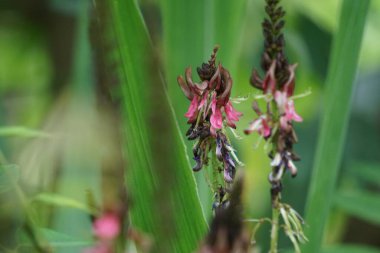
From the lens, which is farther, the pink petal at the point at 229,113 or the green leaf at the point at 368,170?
the green leaf at the point at 368,170

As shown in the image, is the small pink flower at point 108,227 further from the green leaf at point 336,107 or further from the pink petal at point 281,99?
the green leaf at point 336,107

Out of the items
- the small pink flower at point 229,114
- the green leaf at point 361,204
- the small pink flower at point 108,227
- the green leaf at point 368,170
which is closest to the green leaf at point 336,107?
the small pink flower at point 229,114

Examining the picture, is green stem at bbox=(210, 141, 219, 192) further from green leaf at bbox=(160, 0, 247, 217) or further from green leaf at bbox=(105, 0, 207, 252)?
green leaf at bbox=(160, 0, 247, 217)

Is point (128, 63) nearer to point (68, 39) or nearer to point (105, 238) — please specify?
point (105, 238)

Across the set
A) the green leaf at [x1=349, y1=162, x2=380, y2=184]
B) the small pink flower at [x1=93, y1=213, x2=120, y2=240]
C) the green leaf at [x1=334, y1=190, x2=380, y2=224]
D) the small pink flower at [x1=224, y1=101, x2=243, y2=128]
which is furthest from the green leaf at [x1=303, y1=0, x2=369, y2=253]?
the green leaf at [x1=349, y1=162, x2=380, y2=184]

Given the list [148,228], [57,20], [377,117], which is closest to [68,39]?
[57,20]

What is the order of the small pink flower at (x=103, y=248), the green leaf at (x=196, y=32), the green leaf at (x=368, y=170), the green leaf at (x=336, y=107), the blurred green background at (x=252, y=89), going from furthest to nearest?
the blurred green background at (x=252, y=89) → the green leaf at (x=368, y=170) → the green leaf at (x=196, y=32) → the green leaf at (x=336, y=107) → the small pink flower at (x=103, y=248)
